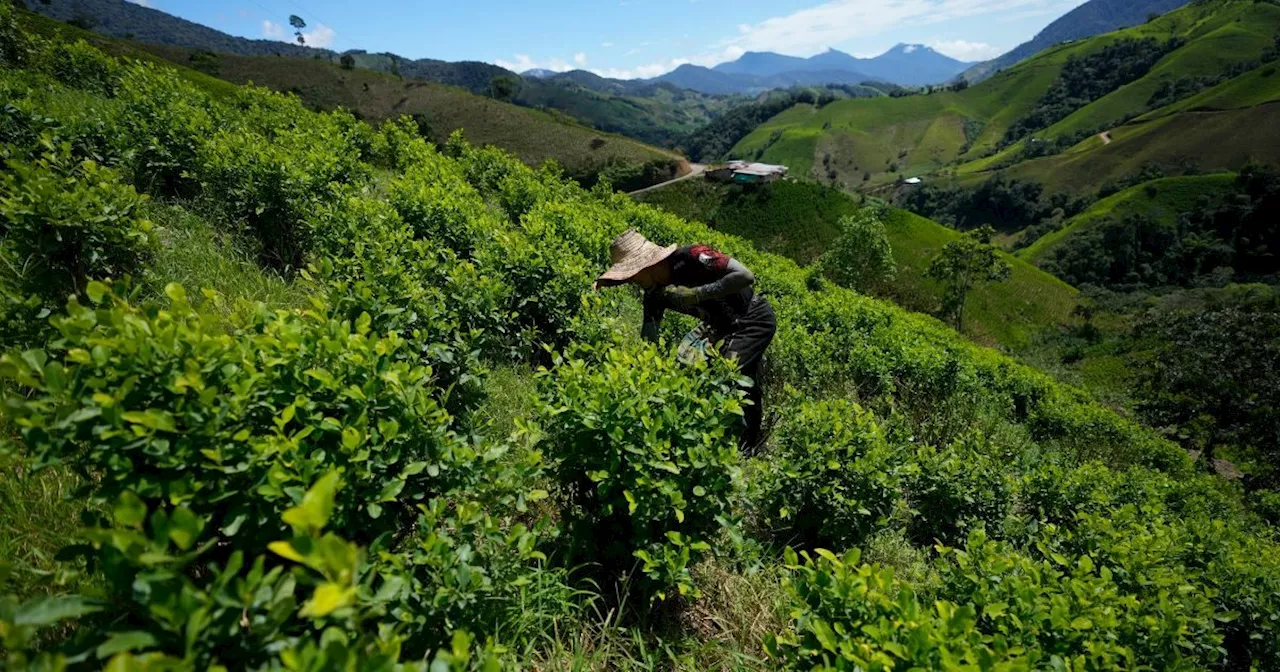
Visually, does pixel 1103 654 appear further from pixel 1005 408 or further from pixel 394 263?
pixel 1005 408

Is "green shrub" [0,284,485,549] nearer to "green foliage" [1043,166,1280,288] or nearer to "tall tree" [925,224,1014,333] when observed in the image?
"tall tree" [925,224,1014,333]

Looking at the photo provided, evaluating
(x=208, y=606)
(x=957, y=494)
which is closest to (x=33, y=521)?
(x=208, y=606)

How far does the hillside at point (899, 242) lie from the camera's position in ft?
159

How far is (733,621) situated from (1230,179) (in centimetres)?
11144

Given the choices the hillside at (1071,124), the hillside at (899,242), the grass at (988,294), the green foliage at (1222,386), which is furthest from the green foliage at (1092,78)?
the green foliage at (1222,386)

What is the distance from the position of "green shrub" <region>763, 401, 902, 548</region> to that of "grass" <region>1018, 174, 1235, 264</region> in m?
91.7

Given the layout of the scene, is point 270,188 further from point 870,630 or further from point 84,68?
point 84,68

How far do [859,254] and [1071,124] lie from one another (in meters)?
134

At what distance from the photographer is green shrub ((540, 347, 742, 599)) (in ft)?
9.15

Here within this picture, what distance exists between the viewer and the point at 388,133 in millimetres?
14266

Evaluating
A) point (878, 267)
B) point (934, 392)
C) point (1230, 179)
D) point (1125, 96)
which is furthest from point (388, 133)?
point (1125, 96)

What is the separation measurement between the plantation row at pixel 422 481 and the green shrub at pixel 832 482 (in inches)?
1.0

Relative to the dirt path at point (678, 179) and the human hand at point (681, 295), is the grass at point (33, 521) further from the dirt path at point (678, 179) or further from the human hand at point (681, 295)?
the dirt path at point (678, 179)

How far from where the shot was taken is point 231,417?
6.22ft
